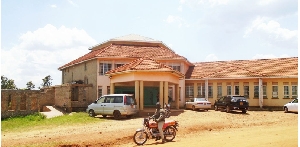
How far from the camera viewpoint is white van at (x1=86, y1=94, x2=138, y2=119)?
2183cm

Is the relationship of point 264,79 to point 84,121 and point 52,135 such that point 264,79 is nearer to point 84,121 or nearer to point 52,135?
point 84,121

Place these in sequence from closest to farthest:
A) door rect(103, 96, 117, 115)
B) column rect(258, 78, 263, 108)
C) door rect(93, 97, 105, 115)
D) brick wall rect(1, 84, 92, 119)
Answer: door rect(103, 96, 117, 115) < door rect(93, 97, 105, 115) < brick wall rect(1, 84, 92, 119) < column rect(258, 78, 263, 108)

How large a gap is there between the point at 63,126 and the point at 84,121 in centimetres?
196

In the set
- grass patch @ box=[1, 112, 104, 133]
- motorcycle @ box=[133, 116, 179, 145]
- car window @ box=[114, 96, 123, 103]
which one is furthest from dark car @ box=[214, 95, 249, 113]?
motorcycle @ box=[133, 116, 179, 145]

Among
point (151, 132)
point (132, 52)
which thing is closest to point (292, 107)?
point (132, 52)

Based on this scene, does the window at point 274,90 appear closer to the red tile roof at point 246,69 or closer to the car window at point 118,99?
the red tile roof at point 246,69

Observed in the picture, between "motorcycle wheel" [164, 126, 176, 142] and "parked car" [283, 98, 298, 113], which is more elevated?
"parked car" [283, 98, 298, 113]

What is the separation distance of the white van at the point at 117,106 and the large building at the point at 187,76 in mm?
4003

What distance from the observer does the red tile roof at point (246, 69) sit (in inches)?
1275

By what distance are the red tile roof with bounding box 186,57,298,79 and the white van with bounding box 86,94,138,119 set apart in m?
14.7

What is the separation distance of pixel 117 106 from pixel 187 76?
52.6ft

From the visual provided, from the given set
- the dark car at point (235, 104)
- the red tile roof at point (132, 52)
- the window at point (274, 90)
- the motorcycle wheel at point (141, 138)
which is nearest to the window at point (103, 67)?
the red tile roof at point (132, 52)

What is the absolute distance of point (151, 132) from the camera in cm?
1372

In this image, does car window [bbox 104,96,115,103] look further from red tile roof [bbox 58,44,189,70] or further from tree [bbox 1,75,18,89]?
tree [bbox 1,75,18,89]
